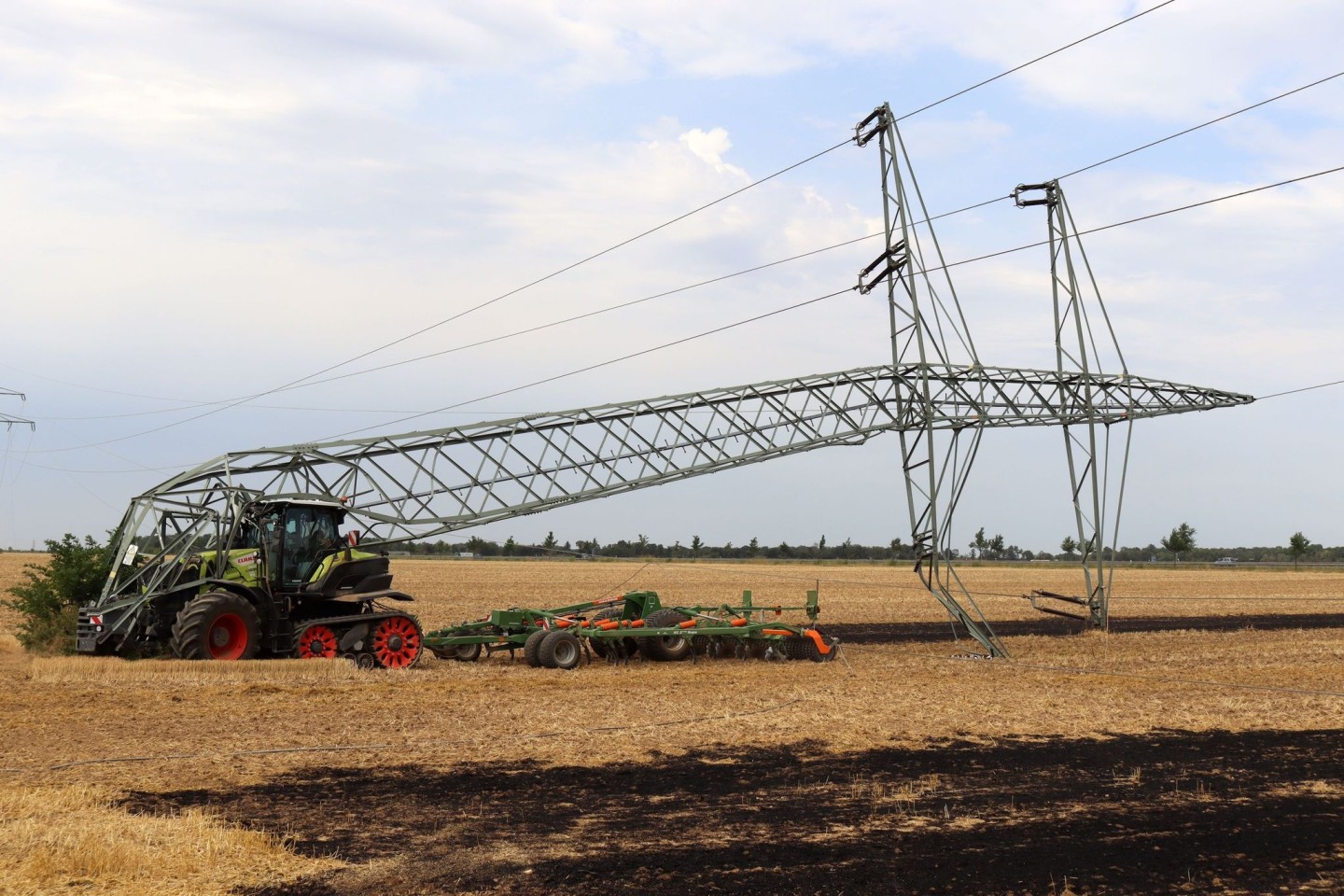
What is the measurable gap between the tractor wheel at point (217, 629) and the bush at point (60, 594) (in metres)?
2.65

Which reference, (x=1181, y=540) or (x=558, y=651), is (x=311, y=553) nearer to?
(x=558, y=651)

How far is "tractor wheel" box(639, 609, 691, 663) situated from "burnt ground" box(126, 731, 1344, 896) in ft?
28.8

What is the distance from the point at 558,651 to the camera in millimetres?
21406

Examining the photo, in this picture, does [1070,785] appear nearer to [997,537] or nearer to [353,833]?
[353,833]

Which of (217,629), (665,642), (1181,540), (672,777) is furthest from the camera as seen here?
(1181,540)

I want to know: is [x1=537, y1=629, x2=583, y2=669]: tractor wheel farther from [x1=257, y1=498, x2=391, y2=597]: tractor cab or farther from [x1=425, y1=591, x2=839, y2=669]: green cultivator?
[x1=257, y1=498, x2=391, y2=597]: tractor cab

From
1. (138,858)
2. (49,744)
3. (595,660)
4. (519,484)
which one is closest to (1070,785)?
(138,858)

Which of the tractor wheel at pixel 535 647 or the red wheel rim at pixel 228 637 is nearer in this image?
the red wheel rim at pixel 228 637

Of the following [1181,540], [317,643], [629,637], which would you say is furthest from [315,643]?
[1181,540]

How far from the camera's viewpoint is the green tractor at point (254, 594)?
63.8 ft

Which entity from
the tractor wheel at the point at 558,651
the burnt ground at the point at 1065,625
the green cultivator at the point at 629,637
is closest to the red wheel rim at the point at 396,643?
the green cultivator at the point at 629,637

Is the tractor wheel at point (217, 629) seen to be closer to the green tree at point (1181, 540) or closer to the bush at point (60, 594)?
the bush at point (60, 594)

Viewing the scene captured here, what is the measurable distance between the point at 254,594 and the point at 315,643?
1355 millimetres

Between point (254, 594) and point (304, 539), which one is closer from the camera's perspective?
point (254, 594)
